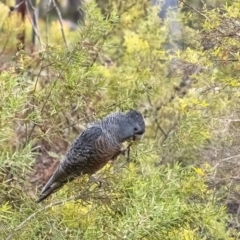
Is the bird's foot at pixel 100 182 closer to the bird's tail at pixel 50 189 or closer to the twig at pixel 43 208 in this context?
the twig at pixel 43 208

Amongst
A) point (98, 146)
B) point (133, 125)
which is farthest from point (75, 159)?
point (133, 125)

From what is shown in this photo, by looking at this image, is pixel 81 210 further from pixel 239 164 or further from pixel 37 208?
pixel 239 164

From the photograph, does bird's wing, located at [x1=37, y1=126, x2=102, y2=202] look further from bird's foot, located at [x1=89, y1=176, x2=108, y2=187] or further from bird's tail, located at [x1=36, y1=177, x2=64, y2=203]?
bird's foot, located at [x1=89, y1=176, x2=108, y2=187]

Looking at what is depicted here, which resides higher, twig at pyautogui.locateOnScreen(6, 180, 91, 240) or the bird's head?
the bird's head

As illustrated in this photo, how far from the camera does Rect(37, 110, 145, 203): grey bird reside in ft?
5.34

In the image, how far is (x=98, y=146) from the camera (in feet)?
5.60

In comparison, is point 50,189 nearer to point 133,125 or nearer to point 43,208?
point 43,208

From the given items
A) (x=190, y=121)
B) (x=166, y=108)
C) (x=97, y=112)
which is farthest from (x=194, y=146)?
(x=166, y=108)

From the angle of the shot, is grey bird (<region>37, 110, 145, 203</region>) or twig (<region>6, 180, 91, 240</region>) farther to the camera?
grey bird (<region>37, 110, 145, 203</region>)

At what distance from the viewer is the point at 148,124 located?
8.96ft

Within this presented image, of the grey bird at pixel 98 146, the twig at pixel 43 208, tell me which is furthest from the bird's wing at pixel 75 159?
the twig at pixel 43 208

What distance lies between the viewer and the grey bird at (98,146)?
5.34 feet

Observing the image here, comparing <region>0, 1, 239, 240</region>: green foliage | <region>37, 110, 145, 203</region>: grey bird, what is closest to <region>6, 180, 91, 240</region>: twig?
<region>0, 1, 239, 240</region>: green foliage

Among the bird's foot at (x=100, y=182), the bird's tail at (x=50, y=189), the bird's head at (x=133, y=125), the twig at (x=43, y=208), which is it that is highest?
the bird's head at (x=133, y=125)
